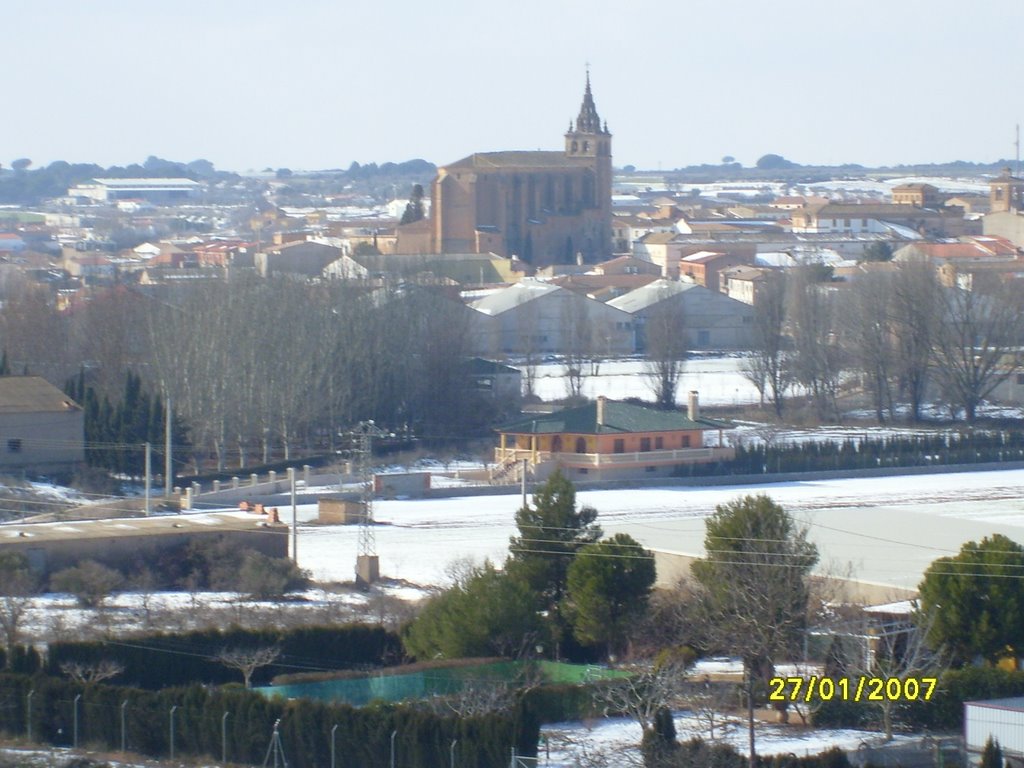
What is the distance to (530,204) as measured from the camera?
226ft

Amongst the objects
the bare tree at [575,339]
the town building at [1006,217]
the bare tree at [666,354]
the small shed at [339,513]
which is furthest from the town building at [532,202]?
the small shed at [339,513]

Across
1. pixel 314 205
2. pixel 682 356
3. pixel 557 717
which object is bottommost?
pixel 557 717

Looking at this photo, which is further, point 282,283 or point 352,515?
point 282,283

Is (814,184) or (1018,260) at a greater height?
(814,184)

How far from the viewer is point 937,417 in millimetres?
35906

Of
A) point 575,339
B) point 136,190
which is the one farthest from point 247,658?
point 136,190

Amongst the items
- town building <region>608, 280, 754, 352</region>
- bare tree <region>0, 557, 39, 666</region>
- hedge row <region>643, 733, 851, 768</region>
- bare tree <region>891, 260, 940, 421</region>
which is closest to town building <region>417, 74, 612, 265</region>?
town building <region>608, 280, 754, 352</region>

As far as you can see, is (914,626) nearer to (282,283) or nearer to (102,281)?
(282,283)

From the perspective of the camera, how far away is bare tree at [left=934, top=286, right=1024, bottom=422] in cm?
3553

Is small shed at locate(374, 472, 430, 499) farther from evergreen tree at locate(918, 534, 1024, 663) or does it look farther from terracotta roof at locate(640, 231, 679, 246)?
terracotta roof at locate(640, 231, 679, 246)

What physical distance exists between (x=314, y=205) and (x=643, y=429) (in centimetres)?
12762

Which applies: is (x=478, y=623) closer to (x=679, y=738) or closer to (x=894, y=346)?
(x=679, y=738)

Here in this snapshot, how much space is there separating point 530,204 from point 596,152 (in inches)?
162

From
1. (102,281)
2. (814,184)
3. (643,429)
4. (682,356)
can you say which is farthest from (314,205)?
(643,429)
